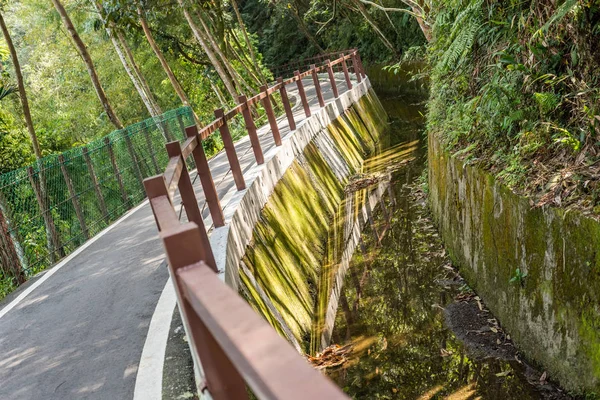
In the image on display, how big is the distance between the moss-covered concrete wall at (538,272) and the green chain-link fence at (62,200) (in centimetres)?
648

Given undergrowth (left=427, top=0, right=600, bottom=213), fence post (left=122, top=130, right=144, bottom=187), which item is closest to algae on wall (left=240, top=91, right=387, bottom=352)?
undergrowth (left=427, top=0, right=600, bottom=213)

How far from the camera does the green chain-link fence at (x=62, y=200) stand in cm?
1034

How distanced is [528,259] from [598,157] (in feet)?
3.40

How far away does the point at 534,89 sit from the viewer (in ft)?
20.0

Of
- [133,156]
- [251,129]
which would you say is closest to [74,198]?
[133,156]

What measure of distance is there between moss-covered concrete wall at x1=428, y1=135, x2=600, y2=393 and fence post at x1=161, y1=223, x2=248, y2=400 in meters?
3.02

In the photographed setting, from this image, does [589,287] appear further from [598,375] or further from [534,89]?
[534,89]

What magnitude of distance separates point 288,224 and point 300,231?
0.41 metres

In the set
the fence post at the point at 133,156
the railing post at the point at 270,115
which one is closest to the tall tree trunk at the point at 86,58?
the fence post at the point at 133,156

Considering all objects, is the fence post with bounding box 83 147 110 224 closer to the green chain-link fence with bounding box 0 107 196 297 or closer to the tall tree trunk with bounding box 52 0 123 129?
the green chain-link fence with bounding box 0 107 196 297

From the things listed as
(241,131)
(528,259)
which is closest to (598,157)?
(528,259)

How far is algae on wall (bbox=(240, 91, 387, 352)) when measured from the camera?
7156 millimetres

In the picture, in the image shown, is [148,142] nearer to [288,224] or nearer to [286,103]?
[286,103]

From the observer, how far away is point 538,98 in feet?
18.1
